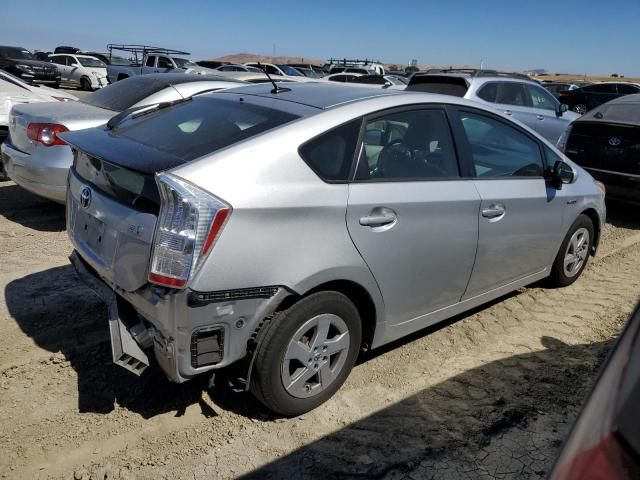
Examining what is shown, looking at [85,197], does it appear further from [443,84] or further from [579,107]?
[579,107]

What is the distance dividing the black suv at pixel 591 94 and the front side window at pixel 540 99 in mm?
10300

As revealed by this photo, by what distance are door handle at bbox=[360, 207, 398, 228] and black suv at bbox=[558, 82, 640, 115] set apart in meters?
18.8

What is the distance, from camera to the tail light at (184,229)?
2.25 metres

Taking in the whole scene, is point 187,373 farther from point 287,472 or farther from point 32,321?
point 32,321

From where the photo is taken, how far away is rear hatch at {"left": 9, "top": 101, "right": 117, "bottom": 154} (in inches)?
207

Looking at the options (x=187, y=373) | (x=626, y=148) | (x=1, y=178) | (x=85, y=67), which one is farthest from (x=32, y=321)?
(x=85, y=67)

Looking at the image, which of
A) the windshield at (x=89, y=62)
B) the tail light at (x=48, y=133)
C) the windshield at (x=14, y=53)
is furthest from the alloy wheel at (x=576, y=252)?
the windshield at (x=89, y=62)

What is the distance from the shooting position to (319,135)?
8.86ft

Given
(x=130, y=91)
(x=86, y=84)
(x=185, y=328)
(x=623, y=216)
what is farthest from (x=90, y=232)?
(x=86, y=84)

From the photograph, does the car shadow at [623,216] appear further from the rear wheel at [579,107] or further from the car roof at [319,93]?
the rear wheel at [579,107]

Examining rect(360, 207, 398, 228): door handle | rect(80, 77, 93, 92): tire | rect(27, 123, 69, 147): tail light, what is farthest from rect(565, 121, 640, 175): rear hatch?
rect(80, 77, 93, 92): tire

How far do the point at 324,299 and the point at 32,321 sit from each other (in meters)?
2.23

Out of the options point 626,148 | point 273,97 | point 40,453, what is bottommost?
point 40,453

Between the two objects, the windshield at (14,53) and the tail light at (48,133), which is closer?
the tail light at (48,133)
